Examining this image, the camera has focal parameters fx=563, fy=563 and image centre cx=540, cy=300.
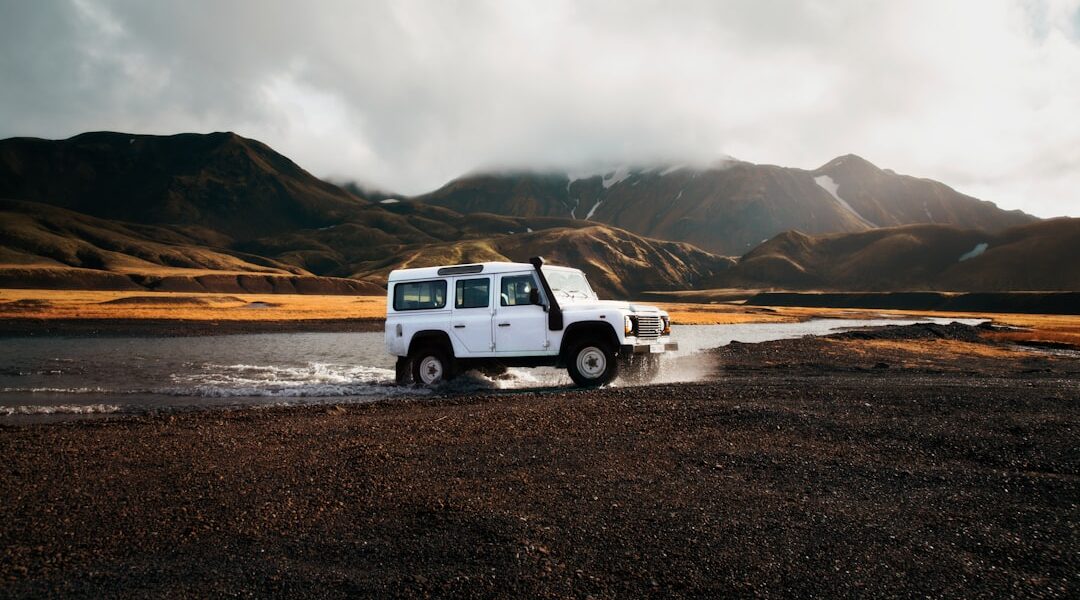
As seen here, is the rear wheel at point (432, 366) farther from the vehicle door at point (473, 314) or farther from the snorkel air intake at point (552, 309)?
the snorkel air intake at point (552, 309)

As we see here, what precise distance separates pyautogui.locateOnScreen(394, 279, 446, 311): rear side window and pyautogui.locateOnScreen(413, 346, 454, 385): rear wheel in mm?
1326

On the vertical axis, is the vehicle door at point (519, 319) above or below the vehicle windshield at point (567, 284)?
below

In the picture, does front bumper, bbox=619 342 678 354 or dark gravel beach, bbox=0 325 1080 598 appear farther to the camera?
front bumper, bbox=619 342 678 354

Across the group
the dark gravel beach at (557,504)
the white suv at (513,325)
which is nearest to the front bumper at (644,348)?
the white suv at (513,325)

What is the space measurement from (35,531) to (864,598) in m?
7.38

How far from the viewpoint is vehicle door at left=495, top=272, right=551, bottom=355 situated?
1549cm

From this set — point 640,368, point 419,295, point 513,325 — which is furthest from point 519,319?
point 640,368

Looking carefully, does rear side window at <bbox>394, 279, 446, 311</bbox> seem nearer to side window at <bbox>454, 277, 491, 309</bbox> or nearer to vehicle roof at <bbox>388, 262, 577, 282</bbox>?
vehicle roof at <bbox>388, 262, 577, 282</bbox>

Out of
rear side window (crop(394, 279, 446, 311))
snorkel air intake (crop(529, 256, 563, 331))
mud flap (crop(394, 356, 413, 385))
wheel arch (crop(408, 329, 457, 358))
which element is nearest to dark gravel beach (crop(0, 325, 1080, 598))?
snorkel air intake (crop(529, 256, 563, 331))

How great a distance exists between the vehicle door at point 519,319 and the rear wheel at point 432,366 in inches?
67.7

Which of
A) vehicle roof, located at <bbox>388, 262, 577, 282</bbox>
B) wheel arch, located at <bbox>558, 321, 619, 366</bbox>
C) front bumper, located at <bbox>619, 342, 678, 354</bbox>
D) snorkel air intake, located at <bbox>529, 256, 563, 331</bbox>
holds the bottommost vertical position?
front bumper, located at <bbox>619, 342, 678, 354</bbox>

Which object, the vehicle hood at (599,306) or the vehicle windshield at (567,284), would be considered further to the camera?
the vehicle windshield at (567,284)

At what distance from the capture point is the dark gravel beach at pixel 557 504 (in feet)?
14.7

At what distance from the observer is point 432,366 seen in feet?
55.0
